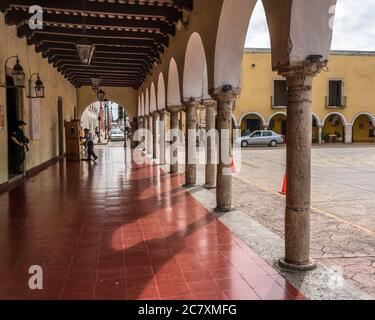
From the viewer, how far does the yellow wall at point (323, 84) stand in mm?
29812

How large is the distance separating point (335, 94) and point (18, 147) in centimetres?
2754

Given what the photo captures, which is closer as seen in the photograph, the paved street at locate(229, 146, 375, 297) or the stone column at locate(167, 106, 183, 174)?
the paved street at locate(229, 146, 375, 297)

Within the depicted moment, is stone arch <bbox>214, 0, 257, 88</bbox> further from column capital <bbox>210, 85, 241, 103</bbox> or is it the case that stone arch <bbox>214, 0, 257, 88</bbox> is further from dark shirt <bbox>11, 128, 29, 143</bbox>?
dark shirt <bbox>11, 128, 29, 143</bbox>

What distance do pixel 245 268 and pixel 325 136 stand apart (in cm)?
3109

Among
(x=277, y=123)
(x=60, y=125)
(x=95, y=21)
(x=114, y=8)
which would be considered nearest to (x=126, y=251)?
(x=114, y=8)

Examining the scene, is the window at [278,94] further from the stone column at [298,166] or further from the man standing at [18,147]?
the stone column at [298,166]

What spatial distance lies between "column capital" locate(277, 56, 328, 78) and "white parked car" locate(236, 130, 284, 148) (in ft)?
79.7

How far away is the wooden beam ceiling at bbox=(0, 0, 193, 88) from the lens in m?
8.27

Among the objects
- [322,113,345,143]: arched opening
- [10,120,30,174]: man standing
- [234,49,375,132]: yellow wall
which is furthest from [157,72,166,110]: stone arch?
[322,113,345,143]: arched opening

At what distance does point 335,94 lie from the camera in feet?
102

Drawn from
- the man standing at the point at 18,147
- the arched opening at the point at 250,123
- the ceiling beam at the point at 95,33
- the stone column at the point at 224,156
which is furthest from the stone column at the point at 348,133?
the stone column at the point at 224,156

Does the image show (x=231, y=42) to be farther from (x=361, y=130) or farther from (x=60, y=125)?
(x=361, y=130)

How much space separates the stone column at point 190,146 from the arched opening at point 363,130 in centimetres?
2825
